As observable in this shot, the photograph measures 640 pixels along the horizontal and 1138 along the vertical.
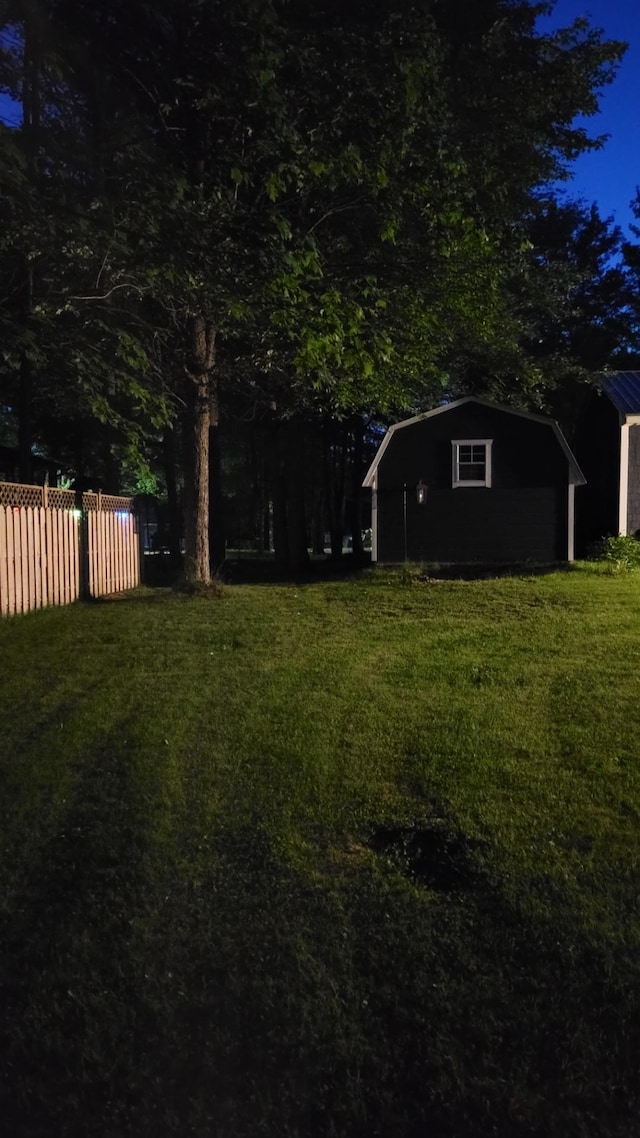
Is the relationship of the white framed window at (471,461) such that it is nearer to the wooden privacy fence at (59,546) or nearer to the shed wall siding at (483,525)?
the shed wall siding at (483,525)

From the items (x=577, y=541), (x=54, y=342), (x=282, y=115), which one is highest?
(x=282, y=115)

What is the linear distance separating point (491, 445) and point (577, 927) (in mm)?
15803

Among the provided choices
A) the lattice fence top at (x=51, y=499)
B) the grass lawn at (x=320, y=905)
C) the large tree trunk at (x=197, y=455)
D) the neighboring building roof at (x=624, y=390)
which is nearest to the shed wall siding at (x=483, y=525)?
the neighboring building roof at (x=624, y=390)

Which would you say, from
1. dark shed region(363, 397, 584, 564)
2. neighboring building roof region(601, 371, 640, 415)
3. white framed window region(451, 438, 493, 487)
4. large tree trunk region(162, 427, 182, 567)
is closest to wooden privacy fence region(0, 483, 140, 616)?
dark shed region(363, 397, 584, 564)

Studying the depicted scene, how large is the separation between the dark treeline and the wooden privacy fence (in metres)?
1.48

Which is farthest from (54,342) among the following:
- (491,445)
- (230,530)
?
(230,530)

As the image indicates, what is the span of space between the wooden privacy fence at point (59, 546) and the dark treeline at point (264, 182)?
1.48 m

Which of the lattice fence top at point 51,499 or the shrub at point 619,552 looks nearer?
the lattice fence top at point 51,499

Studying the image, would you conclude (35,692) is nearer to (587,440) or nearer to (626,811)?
(626,811)

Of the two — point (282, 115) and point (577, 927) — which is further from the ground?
point (282, 115)

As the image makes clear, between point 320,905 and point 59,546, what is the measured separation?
866cm

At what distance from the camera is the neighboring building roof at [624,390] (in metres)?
17.3

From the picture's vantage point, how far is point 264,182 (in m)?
6.59

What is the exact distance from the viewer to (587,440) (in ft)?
71.3
